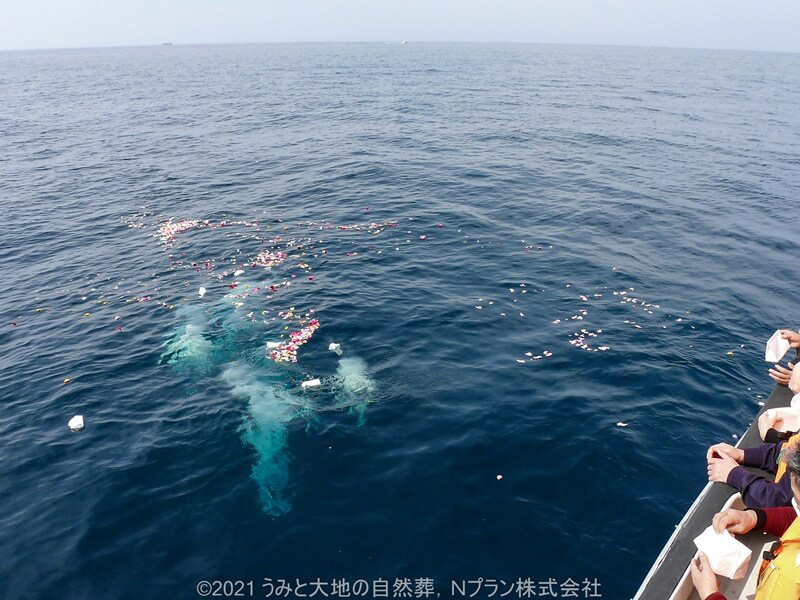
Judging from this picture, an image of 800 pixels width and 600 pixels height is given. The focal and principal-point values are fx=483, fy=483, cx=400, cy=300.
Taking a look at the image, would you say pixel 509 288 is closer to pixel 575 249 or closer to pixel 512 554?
pixel 575 249

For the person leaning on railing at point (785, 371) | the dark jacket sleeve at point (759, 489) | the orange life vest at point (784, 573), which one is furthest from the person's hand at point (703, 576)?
the person leaning on railing at point (785, 371)

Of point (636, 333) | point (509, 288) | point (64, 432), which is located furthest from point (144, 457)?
point (636, 333)

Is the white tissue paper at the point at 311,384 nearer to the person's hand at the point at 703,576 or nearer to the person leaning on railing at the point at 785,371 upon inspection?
the person's hand at the point at 703,576

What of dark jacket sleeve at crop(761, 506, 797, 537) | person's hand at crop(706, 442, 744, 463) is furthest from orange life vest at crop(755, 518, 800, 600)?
person's hand at crop(706, 442, 744, 463)

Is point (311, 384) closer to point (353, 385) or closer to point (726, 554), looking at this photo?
point (353, 385)

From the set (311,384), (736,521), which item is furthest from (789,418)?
(311,384)
